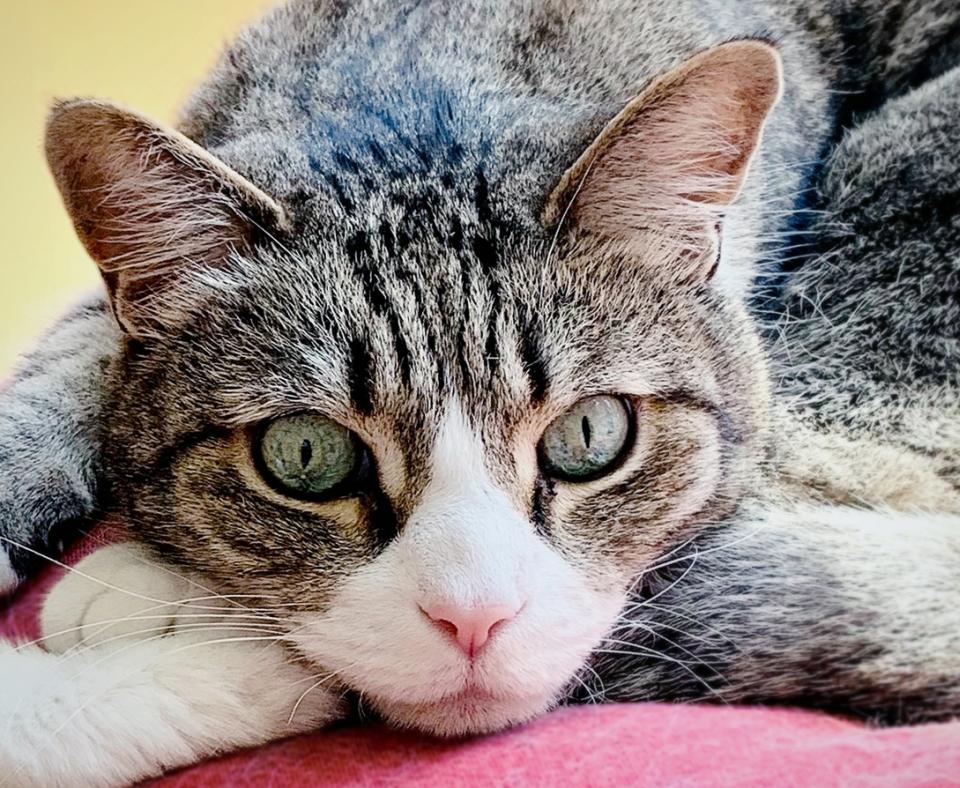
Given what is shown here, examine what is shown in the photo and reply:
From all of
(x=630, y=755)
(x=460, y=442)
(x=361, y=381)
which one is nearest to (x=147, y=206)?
(x=361, y=381)

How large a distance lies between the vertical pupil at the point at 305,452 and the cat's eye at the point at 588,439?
21cm

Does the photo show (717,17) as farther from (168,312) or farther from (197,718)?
(197,718)

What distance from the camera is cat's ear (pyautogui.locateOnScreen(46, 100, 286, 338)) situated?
2.92ft

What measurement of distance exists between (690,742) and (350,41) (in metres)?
0.92

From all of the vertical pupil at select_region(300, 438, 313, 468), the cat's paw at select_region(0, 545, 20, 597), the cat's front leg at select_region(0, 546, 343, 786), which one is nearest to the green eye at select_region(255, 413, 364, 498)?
the vertical pupil at select_region(300, 438, 313, 468)

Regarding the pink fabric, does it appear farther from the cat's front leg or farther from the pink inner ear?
the pink inner ear

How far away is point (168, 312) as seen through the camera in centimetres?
99

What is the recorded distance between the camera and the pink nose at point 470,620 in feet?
2.51

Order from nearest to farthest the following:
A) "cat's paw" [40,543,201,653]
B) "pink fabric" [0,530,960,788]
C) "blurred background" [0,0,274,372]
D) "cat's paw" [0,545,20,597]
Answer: "pink fabric" [0,530,960,788] < "cat's paw" [40,543,201,653] < "cat's paw" [0,545,20,597] < "blurred background" [0,0,274,372]

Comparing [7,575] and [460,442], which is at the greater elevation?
[460,442]

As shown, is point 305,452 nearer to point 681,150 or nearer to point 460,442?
point 460,442

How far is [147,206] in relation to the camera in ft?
→ 3.12

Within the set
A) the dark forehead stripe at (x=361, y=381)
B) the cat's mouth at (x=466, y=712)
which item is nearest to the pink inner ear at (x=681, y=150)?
the dark forehead stripe at (x=361, y=381)

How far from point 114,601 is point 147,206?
39cm
